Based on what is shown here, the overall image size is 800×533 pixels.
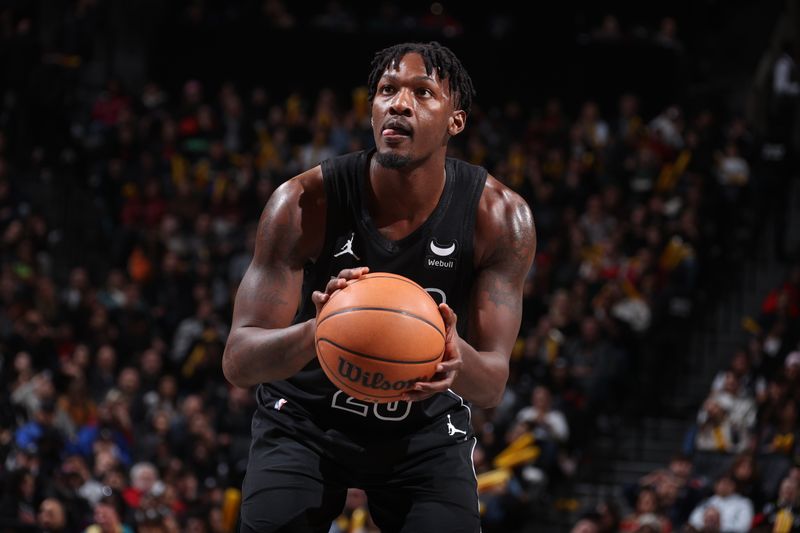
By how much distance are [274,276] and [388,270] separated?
0.43m

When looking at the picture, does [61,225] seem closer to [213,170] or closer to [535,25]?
[213,170]

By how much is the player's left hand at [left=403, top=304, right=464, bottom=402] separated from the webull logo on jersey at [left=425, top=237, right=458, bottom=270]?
0.55 meters

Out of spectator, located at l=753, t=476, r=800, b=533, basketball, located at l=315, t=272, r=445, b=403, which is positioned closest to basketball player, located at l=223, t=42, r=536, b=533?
basketball, located at l=315, t=272, r=445, b=403

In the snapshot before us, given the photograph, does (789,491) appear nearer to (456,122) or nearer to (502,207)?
(502,207)

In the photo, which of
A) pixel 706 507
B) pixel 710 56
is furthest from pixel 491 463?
pixel 710 56

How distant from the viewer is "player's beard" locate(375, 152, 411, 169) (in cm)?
465

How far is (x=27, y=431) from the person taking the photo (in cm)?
1162

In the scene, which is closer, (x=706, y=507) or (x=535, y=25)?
(x=706, y=507)

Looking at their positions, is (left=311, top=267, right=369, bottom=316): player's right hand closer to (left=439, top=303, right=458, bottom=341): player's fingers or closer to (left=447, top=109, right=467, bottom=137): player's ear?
(left=439, top=303, right=458, bottom=341): player's fingers

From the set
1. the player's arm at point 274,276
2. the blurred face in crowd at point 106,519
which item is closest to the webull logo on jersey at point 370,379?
the player's arm at point 274,276

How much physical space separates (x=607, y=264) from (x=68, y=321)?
611 centimetres

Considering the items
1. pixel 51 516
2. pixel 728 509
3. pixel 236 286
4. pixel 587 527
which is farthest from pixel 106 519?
pixel 236 286

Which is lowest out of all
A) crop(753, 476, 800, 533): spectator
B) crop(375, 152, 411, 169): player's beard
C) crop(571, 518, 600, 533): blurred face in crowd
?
crop(571, 518, 600, 533): blurred face in crowd

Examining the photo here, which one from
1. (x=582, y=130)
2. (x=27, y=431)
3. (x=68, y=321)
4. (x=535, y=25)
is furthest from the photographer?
(x=535, y=25)
